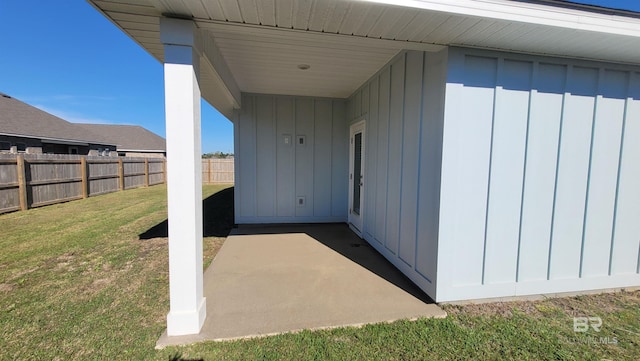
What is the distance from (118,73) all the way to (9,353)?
18356 millimetres

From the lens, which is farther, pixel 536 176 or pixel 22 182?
pixel 22 182

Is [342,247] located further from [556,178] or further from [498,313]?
[556,178]

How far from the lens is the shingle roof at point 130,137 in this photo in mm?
21156

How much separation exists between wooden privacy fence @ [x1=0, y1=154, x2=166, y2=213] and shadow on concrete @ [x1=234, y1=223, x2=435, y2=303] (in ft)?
21.3

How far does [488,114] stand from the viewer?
2506 millimetres

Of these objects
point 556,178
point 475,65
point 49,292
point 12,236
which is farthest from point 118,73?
point 556,178

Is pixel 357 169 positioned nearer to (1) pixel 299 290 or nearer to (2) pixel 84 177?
(1) pixel 299 290

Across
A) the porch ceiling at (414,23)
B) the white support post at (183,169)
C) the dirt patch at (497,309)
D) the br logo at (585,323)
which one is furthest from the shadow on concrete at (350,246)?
the porch ceiling at (414,23)

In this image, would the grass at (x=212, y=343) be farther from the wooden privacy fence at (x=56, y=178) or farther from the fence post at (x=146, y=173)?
the fence post at (x=146, y=173)

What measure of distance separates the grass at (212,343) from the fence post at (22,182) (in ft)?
15.6

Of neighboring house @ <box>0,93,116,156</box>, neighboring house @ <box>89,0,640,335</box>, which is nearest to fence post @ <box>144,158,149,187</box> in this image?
neighboring house @ <box>0,93,116,156</box>

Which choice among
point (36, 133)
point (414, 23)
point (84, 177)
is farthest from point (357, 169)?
point (36, 133)

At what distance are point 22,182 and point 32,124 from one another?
7686mm

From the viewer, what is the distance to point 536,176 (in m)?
2.64
